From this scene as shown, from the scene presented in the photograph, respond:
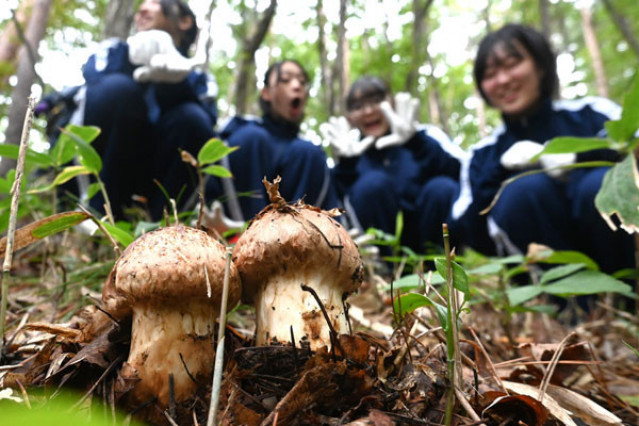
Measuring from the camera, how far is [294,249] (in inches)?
37.2

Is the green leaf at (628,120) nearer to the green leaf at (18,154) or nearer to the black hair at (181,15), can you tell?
the green leaf at (18,154)

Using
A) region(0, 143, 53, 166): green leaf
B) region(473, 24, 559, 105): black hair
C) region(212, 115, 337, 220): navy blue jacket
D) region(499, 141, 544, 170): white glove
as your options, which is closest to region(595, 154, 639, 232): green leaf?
region(0, 143, 53, 166): green leaf

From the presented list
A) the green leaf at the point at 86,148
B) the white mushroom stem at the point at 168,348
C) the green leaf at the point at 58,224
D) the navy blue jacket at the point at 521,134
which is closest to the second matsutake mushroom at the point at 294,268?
the white mushroom stem at the point at 168,348

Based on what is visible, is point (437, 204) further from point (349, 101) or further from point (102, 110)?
point (102, 110)

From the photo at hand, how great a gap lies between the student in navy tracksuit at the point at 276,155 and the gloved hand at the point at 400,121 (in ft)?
2.62

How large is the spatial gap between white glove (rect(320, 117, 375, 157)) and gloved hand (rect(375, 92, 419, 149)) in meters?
0.18

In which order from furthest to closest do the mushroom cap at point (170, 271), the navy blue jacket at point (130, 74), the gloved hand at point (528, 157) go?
the navy blue jacket at point (130, 74) < the gloved hand at point (528, 157) < the mushroom cap at point (170, 271)

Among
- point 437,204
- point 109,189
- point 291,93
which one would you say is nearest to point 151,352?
point 109,189

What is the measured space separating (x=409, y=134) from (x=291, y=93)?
1.30 metres

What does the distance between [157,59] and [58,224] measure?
96.9 inches

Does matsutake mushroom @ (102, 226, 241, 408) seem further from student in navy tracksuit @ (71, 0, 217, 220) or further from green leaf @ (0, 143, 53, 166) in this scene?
student in navy tracksuit @ (71, 0, 217, 220)

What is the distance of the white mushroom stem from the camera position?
34.7 inches

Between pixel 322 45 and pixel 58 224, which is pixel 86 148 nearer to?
pixel 58 224

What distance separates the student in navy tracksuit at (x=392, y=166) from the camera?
393cm
